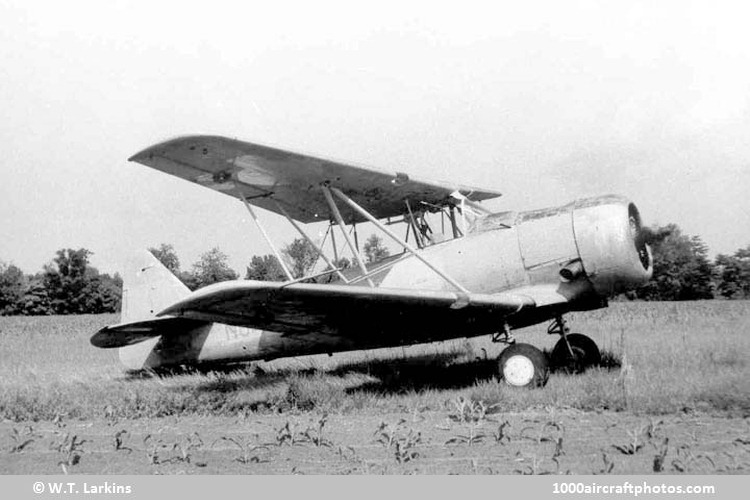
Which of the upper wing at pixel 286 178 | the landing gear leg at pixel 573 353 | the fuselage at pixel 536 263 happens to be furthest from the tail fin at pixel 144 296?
the landing gear leg at pixel 573 353

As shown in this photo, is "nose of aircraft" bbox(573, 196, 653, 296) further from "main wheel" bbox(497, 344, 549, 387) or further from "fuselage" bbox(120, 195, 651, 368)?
"main wheel" bbox(497, 344, 549, 387)

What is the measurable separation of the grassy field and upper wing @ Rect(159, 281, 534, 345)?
23.5 inches

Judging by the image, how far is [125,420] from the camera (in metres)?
5.16

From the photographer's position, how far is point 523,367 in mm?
5238

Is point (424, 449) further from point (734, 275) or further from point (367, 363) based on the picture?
point (734, 275)

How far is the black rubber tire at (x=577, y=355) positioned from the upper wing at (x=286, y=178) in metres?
2.25

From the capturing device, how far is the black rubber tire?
20.9ft

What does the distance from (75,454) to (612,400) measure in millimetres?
4012

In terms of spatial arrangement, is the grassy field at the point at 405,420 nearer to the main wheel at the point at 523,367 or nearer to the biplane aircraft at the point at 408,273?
the main wheel at the point at 523,367

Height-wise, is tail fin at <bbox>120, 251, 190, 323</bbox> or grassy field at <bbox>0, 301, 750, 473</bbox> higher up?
tail fin at <bbox>120, 251, 190, 323</bbox>

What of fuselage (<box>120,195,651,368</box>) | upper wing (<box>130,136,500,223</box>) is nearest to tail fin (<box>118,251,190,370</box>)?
fuselage (<box>120,195,651,368</box>)

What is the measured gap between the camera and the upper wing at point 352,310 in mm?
4574
